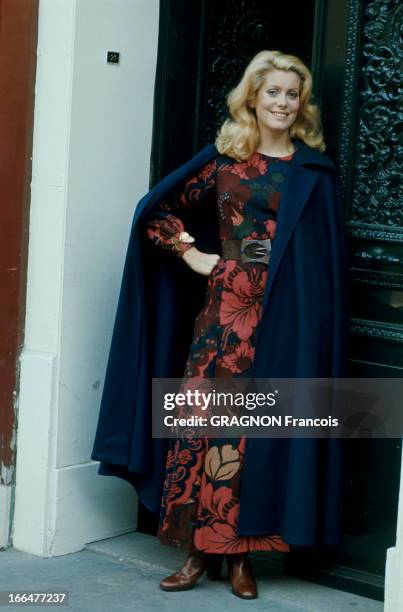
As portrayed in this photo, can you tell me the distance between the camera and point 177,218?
17.1ft

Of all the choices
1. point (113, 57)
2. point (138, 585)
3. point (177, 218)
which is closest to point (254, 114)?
point (177, 218)

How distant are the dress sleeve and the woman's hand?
2cm

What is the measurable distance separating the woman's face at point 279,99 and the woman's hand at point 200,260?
56 centimetres

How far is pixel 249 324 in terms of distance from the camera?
501 cm

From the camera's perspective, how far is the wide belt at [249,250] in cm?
498

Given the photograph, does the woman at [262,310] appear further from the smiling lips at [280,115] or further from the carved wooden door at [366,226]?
the carved wooden door at [366,226]

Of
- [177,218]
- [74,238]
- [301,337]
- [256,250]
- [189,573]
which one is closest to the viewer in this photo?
[301,337]

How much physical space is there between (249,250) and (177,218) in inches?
14.8

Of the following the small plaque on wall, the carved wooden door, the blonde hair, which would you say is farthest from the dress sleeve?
the small plaque on wall

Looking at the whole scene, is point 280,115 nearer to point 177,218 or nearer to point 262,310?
point 177,218

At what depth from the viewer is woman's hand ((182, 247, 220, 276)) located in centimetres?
508

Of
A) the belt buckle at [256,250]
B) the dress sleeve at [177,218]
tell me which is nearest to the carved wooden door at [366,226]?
the belt buckle at [256,250]

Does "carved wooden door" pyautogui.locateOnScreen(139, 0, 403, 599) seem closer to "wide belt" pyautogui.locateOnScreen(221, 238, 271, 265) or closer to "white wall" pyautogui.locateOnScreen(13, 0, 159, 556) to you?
"wide belt" pyautogui.locateOnScreen(221, 238, 271, 265)

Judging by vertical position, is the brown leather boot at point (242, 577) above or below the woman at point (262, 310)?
below
